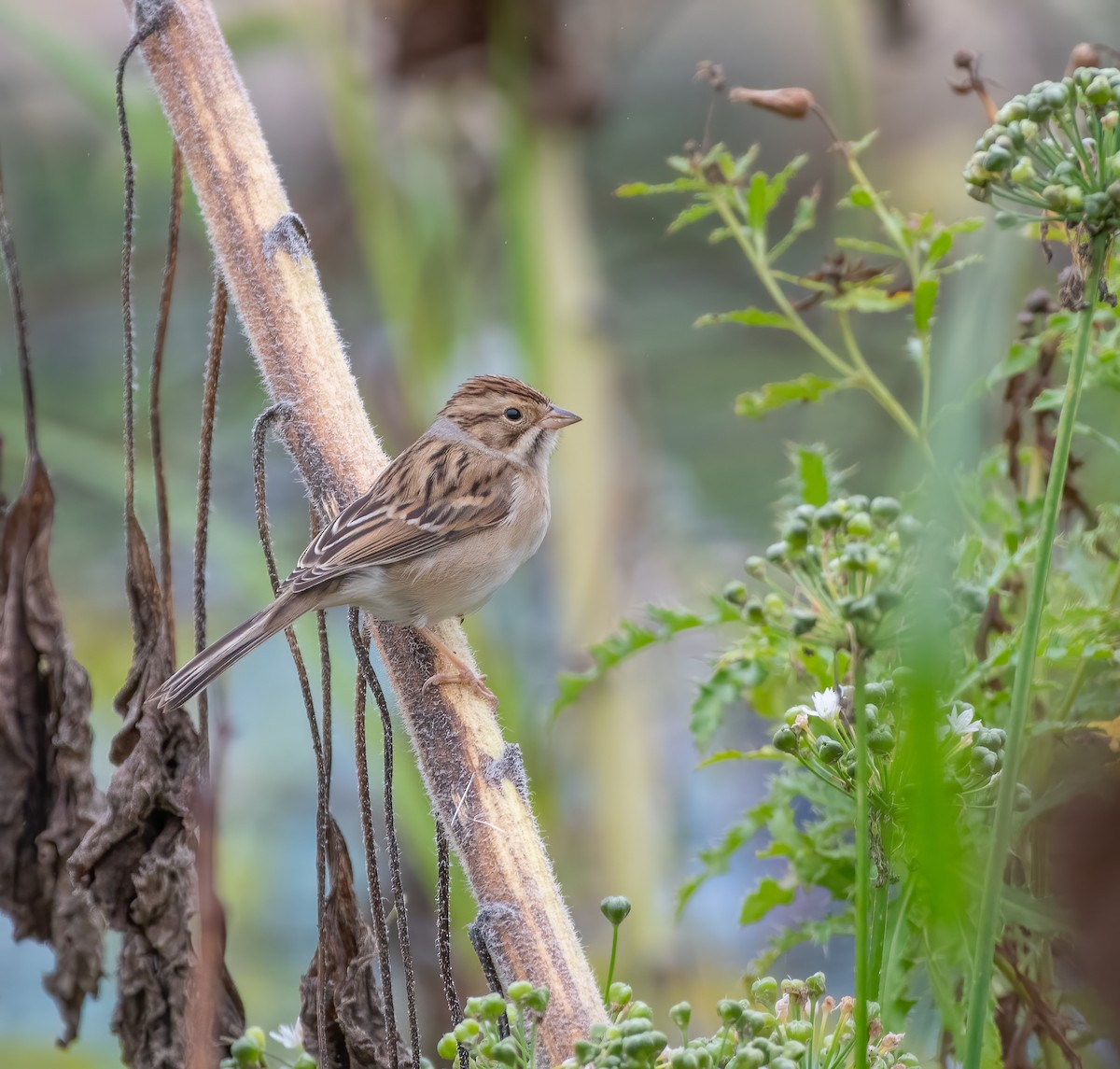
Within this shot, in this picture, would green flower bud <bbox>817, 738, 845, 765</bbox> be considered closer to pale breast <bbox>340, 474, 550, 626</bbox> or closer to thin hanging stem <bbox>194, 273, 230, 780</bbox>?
thin hanging stem <bbox>194, 273, 230, 780</bbox>

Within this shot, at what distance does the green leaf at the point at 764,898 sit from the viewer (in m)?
1.58

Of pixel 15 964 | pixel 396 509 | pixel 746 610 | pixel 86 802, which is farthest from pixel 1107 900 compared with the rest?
pixel 15 964

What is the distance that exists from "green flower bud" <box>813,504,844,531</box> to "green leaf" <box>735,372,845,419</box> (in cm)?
64

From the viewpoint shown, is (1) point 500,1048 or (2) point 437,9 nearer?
(1) point 500,1048

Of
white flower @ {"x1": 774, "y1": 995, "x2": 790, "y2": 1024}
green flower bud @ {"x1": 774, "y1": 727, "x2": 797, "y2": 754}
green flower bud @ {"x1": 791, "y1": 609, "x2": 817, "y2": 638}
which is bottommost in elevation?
white flower @ {"x1": 774, "y1": 995, "x2": 790, "y2": 1024}

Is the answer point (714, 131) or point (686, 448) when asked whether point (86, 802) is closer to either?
point (686, 448)

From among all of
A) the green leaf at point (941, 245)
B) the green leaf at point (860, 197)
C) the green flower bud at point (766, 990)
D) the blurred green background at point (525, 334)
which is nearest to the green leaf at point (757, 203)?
the green leaf at point (860, 197)

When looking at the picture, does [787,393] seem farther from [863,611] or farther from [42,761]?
[42,761]

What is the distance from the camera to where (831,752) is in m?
1.00

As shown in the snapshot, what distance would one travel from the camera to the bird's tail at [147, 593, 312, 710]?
141 cm

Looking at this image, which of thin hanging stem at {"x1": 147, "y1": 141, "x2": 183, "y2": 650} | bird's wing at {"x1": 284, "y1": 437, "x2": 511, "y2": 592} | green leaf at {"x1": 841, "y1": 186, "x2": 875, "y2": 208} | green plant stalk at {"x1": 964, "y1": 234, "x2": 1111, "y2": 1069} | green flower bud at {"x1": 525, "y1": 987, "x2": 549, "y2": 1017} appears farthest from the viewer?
bird's wing at {"x1": 284, "y1": 437, "x2": 511, "y2": 592}

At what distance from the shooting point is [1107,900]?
18.6 inches

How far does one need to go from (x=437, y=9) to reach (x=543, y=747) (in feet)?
6.51

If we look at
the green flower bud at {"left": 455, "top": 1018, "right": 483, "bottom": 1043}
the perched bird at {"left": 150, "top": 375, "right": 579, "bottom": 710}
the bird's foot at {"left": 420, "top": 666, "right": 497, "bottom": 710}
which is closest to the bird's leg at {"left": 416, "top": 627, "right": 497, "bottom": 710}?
the bird's foot at {"left": 420, "top": 666, "right": 497, "bottom": 710}
